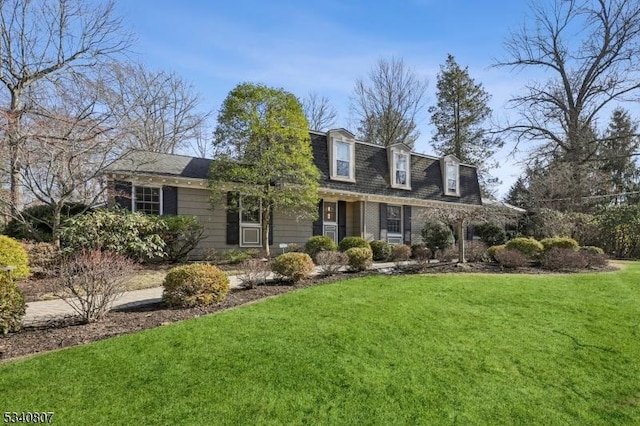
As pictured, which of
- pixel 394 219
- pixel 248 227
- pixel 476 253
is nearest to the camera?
pixel 476 253

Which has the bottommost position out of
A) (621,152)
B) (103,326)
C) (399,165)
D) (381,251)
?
(103,326)

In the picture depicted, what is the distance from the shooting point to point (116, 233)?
1017 cm

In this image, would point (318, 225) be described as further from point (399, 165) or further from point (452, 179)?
point (452, 179)

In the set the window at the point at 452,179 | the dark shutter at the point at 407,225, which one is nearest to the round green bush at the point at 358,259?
the dark shutter at the point at 407,225

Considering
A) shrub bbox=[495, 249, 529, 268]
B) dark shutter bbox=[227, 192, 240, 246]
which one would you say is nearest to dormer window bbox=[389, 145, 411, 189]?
shrub bbox=[495, 249, 529, 268]

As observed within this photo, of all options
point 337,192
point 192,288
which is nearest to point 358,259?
point 192,288

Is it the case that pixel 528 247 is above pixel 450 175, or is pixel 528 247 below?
below

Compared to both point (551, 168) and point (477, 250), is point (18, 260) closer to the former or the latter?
point (477, 250)

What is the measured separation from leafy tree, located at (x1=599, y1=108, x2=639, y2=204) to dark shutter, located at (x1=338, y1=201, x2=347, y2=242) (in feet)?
68.4

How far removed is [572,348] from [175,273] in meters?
6.21

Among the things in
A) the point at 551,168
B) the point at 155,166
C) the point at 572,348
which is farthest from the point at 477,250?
the point at 551,168

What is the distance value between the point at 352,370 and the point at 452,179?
62.2 feet

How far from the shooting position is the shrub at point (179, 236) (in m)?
11.5

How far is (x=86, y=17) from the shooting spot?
1545 cm
